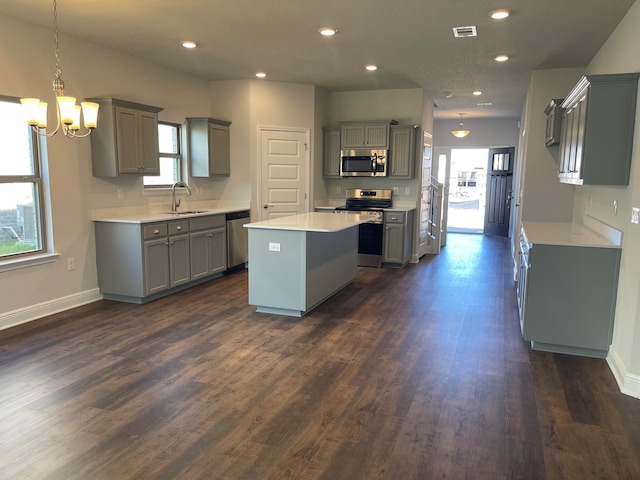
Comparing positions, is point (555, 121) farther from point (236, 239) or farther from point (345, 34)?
point (236, 239)

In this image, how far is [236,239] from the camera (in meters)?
6.50

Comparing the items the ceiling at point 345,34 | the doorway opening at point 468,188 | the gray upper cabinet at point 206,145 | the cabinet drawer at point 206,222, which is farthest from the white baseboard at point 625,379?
the doorway opening at point 468,188

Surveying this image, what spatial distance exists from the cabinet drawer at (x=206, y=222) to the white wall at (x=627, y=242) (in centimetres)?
428

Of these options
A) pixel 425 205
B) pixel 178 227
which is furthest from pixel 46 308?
pixel 425 205

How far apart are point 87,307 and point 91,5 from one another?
2.89 m

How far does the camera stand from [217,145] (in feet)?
21.7

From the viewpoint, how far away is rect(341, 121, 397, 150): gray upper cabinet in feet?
23.8

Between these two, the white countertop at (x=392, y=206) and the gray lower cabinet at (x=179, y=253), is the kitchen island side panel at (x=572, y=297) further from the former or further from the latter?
Answer: the gray lower cabinet at (x=179, y=253)

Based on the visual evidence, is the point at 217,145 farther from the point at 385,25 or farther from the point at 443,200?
the point at 443,200

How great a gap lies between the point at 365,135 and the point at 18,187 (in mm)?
4837

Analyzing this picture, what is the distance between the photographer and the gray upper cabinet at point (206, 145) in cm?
640

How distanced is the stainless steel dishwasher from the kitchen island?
5.60 feet

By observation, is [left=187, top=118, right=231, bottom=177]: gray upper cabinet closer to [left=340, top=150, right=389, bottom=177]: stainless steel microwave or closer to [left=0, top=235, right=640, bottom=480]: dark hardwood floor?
[left=340, top=150, right=389, bottom=177]: stainless steel microwave

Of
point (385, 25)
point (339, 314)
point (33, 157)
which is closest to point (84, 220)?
point (33, 157)
